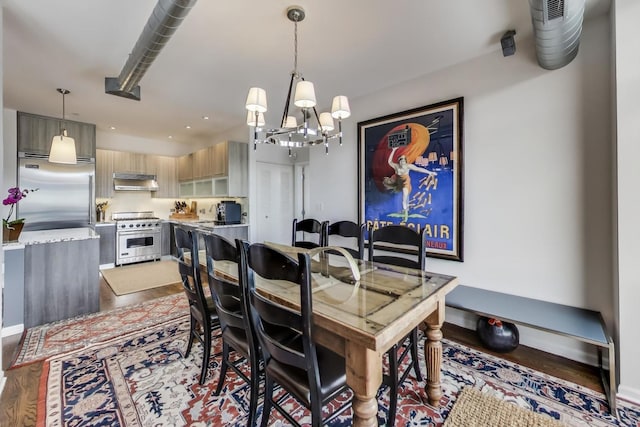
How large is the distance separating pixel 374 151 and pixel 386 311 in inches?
97.8

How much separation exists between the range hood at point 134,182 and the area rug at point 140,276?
1.54 m

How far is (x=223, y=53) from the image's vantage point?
8.52 ft

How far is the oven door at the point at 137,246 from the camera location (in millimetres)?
5332

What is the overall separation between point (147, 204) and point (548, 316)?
6970mm

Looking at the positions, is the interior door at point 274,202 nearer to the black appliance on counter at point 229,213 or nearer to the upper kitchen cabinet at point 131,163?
the black appliance on counter at point 229,213

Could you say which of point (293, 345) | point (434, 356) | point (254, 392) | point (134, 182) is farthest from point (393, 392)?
point (134, 182)

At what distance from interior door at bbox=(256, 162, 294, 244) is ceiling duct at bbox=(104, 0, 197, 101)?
2.31 metres

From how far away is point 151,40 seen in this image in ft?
6.54

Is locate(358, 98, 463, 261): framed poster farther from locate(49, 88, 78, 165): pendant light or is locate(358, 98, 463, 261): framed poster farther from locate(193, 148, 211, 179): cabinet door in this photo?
locate(49, 88, 78, 165): pendant light

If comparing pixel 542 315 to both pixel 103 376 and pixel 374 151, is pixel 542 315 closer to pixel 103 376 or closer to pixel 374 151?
pixel 374 151

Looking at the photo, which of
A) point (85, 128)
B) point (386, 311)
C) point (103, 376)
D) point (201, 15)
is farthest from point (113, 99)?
point (386, 311)

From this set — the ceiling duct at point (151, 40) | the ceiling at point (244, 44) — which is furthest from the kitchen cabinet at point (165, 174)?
the ceiling duct at point (151, 40)

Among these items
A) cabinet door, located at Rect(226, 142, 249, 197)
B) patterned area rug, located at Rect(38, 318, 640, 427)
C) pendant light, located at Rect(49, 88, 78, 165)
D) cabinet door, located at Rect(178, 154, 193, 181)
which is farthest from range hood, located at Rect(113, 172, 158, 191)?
patterned area rug, located at Rect(38, 318, 640, 427)

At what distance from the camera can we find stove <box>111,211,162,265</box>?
210 inches
